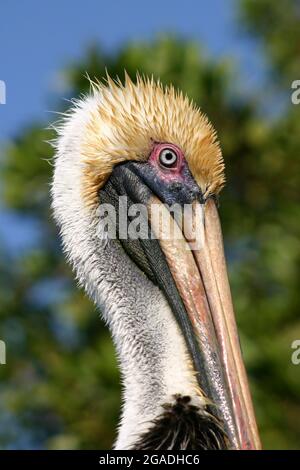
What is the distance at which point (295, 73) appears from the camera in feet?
43.0

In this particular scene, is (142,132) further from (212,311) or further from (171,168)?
(212,311)

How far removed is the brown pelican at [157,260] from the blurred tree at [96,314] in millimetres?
5280

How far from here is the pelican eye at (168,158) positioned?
4035 millimetres

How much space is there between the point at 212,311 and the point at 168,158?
696mm

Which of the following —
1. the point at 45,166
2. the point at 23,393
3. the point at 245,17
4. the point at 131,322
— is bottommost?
the point at 23,393

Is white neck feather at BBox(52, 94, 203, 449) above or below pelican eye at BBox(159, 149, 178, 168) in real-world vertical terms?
below

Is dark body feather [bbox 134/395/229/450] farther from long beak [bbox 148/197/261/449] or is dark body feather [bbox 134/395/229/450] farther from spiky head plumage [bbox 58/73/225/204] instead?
spiky head plumage [bbox 58/73/225/204]

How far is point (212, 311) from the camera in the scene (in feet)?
12.4

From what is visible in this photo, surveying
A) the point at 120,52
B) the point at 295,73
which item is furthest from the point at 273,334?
the point at 295,73

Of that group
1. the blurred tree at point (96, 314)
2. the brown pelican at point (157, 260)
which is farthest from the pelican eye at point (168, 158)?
the blurred tree at point (96, 314)

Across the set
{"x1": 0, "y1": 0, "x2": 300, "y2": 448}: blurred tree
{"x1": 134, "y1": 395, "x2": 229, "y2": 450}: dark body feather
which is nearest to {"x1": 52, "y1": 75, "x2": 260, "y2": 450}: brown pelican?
{"x1": 134, "y1": 395, "x2": 229, "y2": 450}: dark body feather

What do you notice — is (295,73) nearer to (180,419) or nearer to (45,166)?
(45,166)

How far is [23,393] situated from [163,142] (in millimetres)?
6810

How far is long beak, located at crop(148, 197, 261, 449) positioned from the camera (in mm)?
3574
